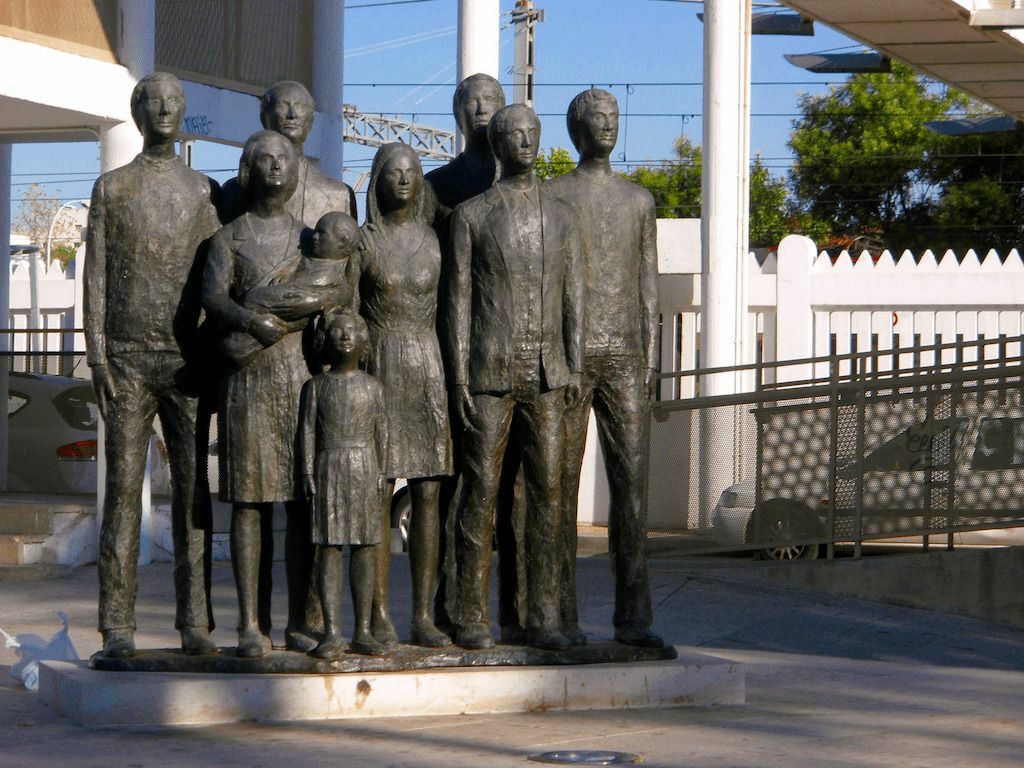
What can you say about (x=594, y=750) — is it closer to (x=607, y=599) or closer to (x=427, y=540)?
(x=427, y=540)

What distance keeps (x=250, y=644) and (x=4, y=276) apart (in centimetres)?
1006

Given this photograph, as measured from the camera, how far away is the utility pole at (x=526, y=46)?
1309 inches

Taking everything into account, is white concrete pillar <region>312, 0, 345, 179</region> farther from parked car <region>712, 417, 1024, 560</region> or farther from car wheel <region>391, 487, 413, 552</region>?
parked car <region>712, 417, 1024, 560</region>

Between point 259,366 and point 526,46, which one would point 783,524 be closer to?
point 259,366

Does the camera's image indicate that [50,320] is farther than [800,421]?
Yes

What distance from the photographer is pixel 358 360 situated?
7535 mm

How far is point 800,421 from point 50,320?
1291cm

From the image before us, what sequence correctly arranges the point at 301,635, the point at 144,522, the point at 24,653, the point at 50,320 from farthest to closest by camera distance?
the point at 50,320
the point at 144,522
the point at 24,653
the point at 301,635

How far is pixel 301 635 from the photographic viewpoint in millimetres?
7555

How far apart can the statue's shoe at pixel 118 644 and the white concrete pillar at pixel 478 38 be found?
530 centimetres

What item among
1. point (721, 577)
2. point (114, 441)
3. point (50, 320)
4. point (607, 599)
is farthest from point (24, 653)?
point (50, 320)

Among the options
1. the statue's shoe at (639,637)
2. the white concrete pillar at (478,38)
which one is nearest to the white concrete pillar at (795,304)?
the white concrete pillar at (478,38)

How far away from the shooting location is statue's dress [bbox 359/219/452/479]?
25.0 ft

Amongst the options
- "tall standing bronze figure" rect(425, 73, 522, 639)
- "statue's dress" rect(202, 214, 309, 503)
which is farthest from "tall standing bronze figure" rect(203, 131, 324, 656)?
"tall standing bronze figure" rect(425, 73, 522, 639)
